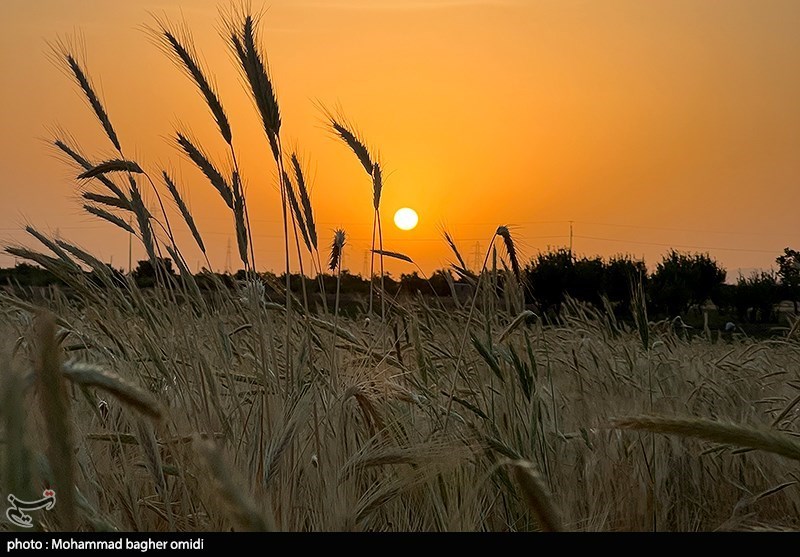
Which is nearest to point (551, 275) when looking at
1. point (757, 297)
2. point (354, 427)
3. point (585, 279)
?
point (585, 279)

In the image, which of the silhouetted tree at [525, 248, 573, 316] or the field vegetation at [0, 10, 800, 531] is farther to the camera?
the silhouetted tree at [525, 248, 573, 316]

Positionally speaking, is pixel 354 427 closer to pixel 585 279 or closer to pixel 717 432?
pixel 717 432

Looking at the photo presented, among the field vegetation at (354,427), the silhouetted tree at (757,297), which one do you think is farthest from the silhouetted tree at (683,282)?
the field vegetation at (354,427)

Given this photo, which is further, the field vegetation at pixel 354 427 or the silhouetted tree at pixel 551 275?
the silhouetted tree at pixel 551 275

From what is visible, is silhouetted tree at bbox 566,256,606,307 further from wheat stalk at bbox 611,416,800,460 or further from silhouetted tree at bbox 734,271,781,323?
wheat stalk at bbox 611,416,800,460

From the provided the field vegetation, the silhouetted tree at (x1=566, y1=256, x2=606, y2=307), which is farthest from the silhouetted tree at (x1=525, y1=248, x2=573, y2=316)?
the field vegetation

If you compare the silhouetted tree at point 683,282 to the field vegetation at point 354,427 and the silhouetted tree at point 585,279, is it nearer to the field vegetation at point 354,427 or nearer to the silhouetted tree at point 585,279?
the silhouetted tree at point 585,279

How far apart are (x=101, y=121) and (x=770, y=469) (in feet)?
8.53

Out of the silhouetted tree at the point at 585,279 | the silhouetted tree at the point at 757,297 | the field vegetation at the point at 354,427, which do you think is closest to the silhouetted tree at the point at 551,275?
the silhouetted tree at the point at 585,279

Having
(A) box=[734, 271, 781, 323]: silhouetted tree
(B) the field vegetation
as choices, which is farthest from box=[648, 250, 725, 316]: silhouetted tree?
(B) the field vegetation

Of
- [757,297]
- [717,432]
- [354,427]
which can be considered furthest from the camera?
[757,297]

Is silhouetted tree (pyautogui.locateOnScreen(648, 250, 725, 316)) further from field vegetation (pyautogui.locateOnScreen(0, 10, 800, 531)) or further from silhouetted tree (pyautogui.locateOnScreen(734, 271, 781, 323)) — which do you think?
field vegetation (pyautogui.locateOnScreen(0, 10, 800, 531))

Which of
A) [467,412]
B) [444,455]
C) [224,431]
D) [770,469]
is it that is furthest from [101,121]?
[770,469]

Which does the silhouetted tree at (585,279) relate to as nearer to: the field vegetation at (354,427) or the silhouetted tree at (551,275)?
the silhouetted tree at (551,275)
